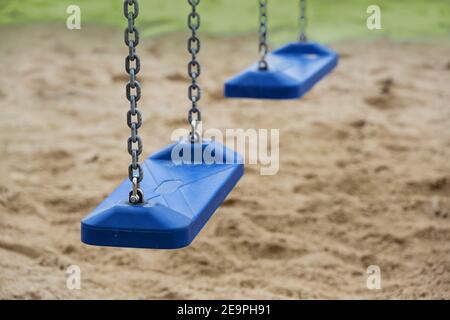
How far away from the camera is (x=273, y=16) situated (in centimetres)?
629

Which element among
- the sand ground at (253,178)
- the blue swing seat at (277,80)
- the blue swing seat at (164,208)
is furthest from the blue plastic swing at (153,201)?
the sand ground at (253,178)

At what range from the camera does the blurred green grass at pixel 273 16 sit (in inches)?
231

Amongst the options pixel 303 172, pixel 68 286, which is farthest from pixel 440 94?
pixel 68 286

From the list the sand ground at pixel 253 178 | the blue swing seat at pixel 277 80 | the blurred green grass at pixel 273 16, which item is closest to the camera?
the blue swing seat at pixel 277 80

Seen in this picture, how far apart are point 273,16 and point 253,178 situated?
3.12 meters

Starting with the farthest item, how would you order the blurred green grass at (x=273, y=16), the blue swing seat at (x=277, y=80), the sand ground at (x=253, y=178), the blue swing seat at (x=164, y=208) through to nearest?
the blurred green grass at (x=273, y=16)
the sand ground at (x=253, y=178)
the blue swing seat at (x=277, y=80)
the blue swing seat at (x=164, y=208)

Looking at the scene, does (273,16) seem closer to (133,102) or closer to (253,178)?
(253,178)

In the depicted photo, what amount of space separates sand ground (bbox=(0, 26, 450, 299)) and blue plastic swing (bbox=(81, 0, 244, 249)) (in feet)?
2.49

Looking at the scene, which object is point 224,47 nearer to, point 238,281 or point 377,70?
point 377,70

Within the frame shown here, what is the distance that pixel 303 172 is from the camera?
3.48 meters

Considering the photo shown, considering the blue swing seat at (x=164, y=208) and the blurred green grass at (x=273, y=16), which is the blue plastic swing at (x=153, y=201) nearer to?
the blue swing seat at (x=164, y=208)

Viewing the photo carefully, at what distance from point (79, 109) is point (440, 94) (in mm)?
2017

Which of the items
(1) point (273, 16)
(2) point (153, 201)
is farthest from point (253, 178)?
(1) point (273, 16)

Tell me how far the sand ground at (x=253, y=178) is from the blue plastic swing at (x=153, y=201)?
2.49 feet
